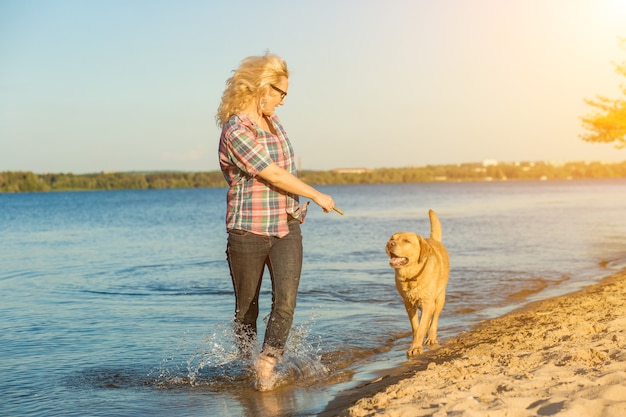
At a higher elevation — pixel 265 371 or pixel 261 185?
pixel 261 185

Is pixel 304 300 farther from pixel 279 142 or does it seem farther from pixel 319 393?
pixel 279 142

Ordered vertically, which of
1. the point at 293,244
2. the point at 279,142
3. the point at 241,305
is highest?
the point at 279,142

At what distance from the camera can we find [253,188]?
15.5 ft

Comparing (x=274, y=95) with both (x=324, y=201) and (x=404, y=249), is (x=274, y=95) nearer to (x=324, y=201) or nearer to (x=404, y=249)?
(x=324, y=201)

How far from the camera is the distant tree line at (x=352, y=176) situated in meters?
122

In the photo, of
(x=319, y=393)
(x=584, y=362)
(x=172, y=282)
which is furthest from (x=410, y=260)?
(x=172, y=282)

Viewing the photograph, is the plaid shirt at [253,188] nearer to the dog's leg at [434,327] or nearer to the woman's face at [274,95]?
the woman's face at [274,95]

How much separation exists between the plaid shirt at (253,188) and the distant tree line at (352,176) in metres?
112

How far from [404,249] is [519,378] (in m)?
2.13

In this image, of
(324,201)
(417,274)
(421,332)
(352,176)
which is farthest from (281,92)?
(352,176)

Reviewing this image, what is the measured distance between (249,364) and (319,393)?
73cm

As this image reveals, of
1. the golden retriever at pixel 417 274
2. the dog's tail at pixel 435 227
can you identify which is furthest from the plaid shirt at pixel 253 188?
the dog's tail at pixel 435 227

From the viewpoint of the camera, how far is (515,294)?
10.7 metres

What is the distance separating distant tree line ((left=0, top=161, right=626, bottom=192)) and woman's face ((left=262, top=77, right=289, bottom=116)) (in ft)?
368
